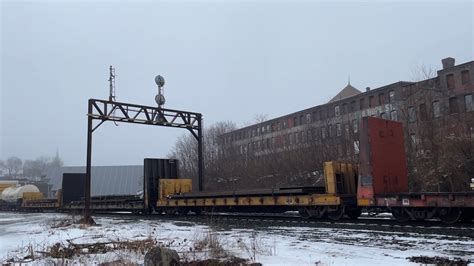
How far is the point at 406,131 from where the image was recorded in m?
34.7

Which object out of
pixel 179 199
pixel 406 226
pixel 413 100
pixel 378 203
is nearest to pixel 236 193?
pixel 179 199

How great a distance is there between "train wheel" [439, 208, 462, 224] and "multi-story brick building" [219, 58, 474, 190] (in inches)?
557

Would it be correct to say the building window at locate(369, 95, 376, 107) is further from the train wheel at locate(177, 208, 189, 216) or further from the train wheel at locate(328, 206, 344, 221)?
the train wheel at locate(328, 206, 344, 221)

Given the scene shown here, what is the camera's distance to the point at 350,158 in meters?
36.4

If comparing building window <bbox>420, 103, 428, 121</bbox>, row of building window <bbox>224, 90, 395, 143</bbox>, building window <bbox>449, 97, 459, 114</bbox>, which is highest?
row of building window <bbox>224, 90, 395, 143</bbox>

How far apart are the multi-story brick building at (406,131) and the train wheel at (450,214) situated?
14.1 m

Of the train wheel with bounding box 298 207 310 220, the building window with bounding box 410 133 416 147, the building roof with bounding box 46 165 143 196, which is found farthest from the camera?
the building roof with bounding box 46 165 143 196

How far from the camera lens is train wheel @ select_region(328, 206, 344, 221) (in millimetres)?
14516

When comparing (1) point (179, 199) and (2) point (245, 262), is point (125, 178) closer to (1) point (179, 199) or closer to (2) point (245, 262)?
(1) point (179, 199)

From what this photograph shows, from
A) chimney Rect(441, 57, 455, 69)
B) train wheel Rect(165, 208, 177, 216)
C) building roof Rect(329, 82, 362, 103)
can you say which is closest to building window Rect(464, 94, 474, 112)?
chimney Rect(441, 57, 455, 69)

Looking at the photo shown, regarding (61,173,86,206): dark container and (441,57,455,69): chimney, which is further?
(441,57,455,69): chimney

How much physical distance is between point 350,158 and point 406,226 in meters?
25.2

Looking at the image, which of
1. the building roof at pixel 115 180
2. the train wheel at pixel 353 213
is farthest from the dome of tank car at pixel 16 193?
the train wheel at pixel 353 213

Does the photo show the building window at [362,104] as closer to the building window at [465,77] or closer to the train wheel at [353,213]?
the building window at [465,77]
